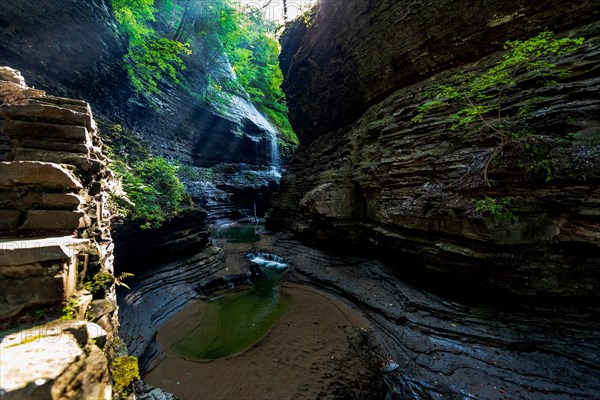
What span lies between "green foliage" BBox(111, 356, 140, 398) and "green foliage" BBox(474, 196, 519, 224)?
7.13m

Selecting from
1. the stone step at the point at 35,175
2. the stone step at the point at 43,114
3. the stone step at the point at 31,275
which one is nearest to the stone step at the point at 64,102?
the stone step at the point at 43,114

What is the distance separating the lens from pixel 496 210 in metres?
5.21

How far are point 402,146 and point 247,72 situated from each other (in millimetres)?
24868

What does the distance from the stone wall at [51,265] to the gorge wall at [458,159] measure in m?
7.19

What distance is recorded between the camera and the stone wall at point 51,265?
1540 mm

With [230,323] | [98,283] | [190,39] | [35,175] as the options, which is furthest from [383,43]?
[190,39]

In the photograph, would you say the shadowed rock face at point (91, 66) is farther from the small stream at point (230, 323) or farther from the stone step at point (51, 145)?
the small stream at point (230, 323)

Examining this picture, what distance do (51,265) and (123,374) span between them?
4.70 ft

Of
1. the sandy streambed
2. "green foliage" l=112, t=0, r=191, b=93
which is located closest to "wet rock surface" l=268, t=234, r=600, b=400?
the sandy streambed

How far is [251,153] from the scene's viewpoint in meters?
25.8

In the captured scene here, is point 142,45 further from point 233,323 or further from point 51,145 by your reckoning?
point 233,323

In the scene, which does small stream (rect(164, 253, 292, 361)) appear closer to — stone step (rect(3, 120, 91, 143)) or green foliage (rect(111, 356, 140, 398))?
green foliage (rect(111, 356, 140, 398))

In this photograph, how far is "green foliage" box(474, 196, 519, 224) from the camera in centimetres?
512

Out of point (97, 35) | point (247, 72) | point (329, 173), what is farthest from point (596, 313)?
point (247, 72)
